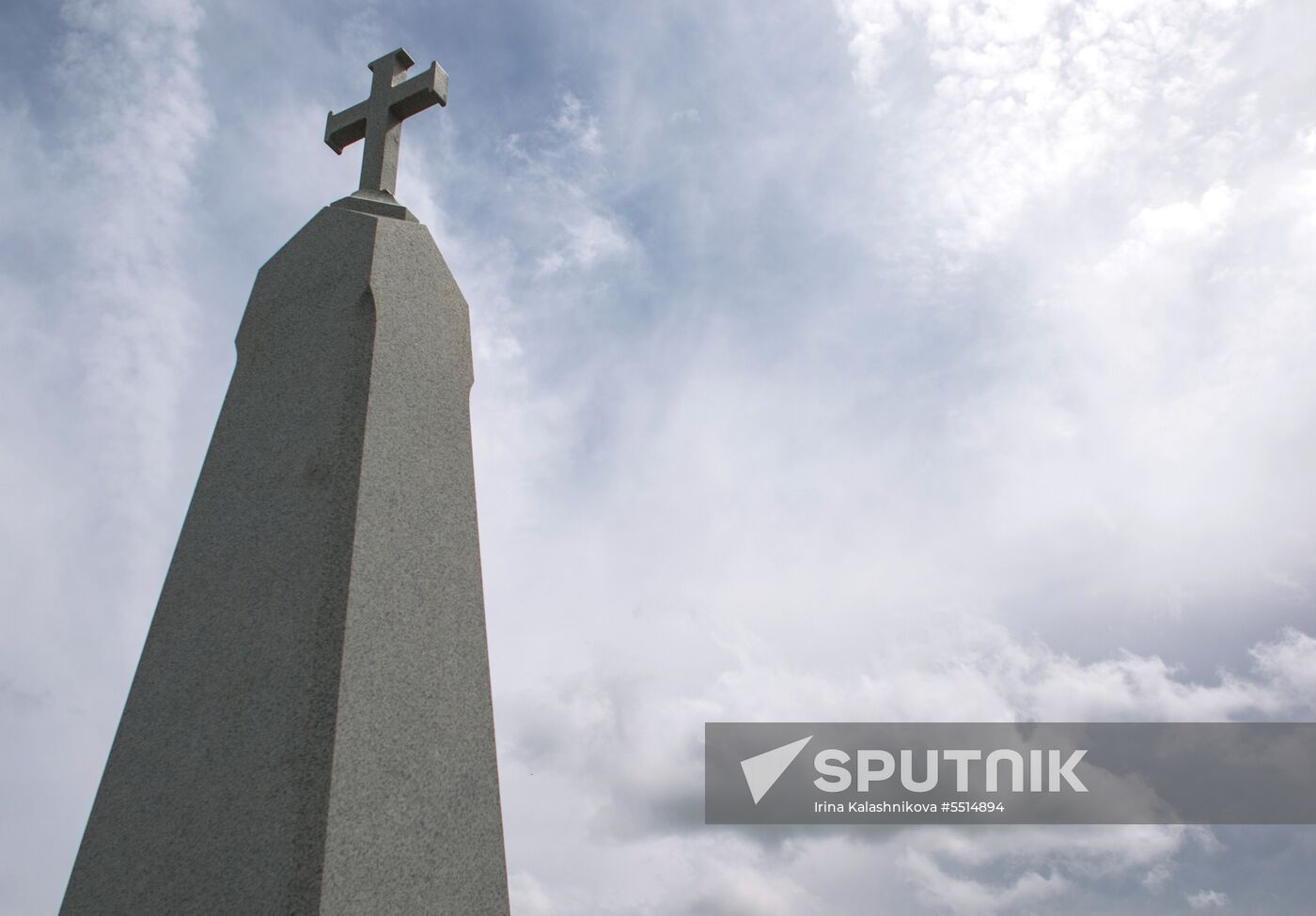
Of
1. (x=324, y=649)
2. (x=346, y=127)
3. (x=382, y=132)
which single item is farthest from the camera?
(x=346, y=127)

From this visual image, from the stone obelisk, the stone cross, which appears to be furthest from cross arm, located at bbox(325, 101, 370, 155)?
the stone obelisk

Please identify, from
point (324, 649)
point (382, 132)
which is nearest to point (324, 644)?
point (324, 649)

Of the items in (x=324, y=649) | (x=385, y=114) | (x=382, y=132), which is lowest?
(x=324, y=649)

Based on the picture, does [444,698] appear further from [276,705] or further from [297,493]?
[297,493]

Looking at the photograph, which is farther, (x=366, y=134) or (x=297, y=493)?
(x=366, y=134)

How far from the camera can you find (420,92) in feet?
19.5

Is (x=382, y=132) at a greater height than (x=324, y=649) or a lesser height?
greater

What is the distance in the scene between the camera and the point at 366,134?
5.94 metres

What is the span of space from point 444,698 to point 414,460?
3.78ft

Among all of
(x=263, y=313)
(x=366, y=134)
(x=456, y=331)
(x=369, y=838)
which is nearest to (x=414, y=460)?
(x=456, y=331)

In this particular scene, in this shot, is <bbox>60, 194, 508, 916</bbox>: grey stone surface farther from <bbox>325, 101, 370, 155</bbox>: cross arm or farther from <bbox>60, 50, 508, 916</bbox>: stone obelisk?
<bbox>325, 101, 370, 155</bbox>: cross arm

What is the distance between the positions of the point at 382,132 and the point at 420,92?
0.35 meters

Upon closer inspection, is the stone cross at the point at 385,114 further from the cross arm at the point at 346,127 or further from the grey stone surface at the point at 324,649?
the grey stone surface at the point at 324,649

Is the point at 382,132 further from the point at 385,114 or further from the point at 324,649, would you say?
the point at 324,649
